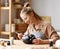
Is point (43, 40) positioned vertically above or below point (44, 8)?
below

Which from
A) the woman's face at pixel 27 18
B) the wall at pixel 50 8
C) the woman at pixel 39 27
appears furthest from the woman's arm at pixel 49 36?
the wall at pixel 50 8

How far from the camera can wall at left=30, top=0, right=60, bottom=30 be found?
455 cm

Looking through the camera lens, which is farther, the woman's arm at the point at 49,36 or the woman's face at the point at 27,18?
the woman's face at the point at 27,18

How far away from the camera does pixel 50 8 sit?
4.61 m

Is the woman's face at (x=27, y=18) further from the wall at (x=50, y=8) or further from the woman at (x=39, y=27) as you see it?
the wall at (x=50, y=8)

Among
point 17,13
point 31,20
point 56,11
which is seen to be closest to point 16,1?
point 17,13

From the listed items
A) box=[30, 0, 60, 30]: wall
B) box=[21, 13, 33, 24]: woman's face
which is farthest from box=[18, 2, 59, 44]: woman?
box=[30, 0, 60, 30]: wall


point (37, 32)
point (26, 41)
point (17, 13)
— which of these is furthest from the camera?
point (17, 13)

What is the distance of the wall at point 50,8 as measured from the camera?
14.9 ft

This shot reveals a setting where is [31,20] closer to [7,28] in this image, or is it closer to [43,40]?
[43,40]

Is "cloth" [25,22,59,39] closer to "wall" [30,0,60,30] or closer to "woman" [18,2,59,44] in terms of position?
"woman" [18,2,59,44]

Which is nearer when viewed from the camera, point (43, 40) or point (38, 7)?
point (43, 40)

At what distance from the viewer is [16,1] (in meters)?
4.12

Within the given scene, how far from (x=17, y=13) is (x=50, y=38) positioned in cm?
241
